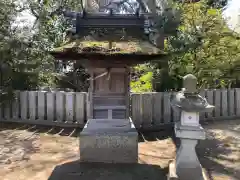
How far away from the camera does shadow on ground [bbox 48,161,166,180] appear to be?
479 centimetres

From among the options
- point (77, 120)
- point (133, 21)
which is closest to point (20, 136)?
point (77, 120)

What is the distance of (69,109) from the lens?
8.69 meters

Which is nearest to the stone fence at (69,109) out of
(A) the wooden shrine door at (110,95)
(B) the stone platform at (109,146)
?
(A) the wooden shrine door at (110,95)

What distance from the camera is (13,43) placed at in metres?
9.02

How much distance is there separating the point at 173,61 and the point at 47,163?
6.06 meters

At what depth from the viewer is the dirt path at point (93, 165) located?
4902 millimetres

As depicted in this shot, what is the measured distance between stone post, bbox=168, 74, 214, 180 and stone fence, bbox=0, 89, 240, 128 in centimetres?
419

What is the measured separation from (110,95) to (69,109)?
126 inches

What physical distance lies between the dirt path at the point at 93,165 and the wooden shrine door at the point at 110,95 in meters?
1.09

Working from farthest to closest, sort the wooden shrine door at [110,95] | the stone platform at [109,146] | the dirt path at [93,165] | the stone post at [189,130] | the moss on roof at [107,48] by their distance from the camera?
the wooden shrine door at [110,95] < the stone platform at [109,146] < the moss on roof at [107,48] < the dirt path at [93,165] < the stone post at [189,130]

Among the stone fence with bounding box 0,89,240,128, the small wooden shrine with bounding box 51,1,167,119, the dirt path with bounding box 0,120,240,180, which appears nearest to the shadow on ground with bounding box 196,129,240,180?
the dirt path with bounding box 0,120,240,180

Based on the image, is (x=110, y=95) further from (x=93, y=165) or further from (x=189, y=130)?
(x=189, y=130)

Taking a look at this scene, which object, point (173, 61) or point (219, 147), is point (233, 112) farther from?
point (219, 147)

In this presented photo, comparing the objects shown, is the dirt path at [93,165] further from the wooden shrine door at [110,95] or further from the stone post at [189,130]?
the wooden shrine door at [110,95]
